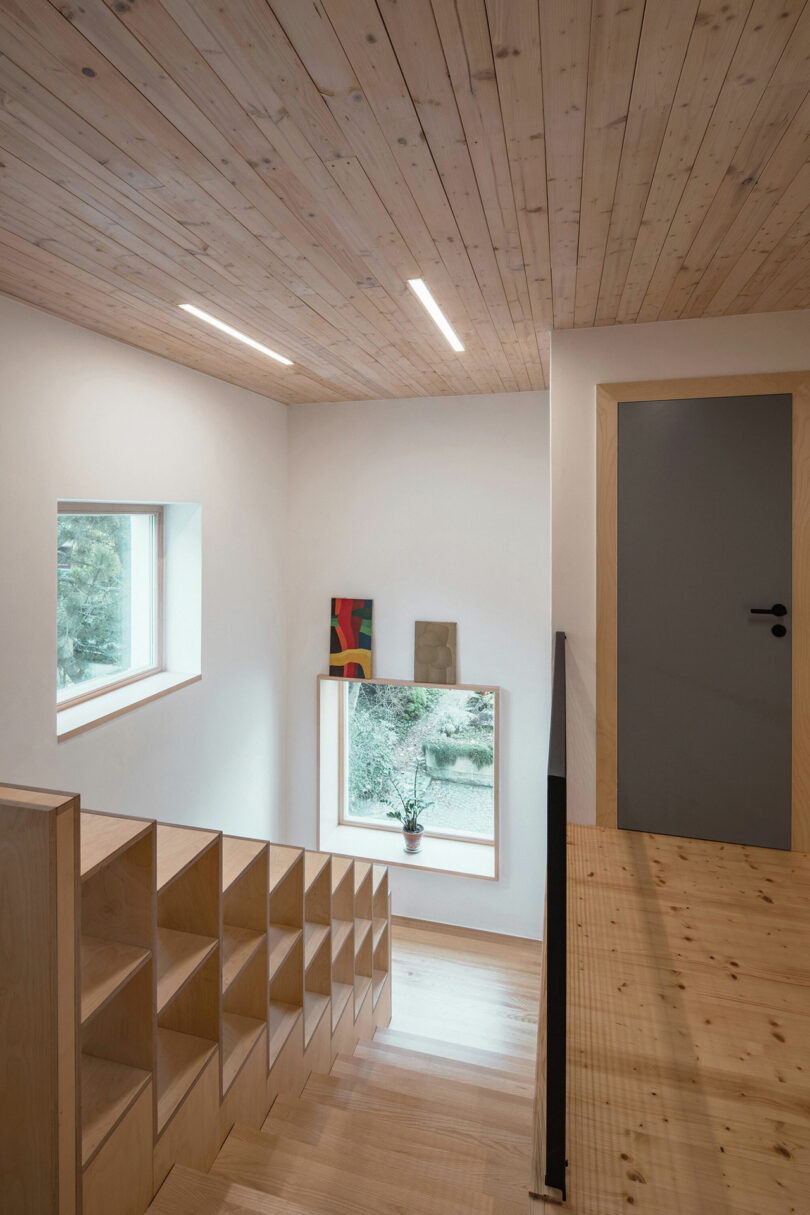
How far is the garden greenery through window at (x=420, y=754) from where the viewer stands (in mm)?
5172

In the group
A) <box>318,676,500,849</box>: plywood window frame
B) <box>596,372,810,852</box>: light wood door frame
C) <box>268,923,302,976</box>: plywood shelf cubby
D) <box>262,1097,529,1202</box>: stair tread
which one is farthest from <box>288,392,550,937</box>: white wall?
<box>262,1097,529,1202</box>: stair tread

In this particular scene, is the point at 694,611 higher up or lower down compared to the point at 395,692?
higher up

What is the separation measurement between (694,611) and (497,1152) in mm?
2054

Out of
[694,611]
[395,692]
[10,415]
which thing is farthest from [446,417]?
[10,415]

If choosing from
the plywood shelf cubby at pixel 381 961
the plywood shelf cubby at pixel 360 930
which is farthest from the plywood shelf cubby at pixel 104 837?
the plywood shelf cubby at pixel 381 961

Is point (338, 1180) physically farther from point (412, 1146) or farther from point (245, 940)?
point (245, 940)

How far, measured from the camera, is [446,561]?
16.3ft

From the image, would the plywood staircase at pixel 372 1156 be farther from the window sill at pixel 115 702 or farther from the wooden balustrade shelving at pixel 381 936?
the window sill at pixel 115 702

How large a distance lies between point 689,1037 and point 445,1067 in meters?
1.81

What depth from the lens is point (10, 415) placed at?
2.79 metres

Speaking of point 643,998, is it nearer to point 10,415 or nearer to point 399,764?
point 10,415

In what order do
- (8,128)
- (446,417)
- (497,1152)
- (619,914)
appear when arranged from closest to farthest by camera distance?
1. (8,128)
2. (497,1152)
3. (619,914)
4. (446,417)

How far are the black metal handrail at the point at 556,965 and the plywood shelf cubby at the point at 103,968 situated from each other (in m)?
0.89

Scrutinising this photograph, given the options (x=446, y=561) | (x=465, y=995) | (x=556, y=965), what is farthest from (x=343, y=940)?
(x=446, y=561)
